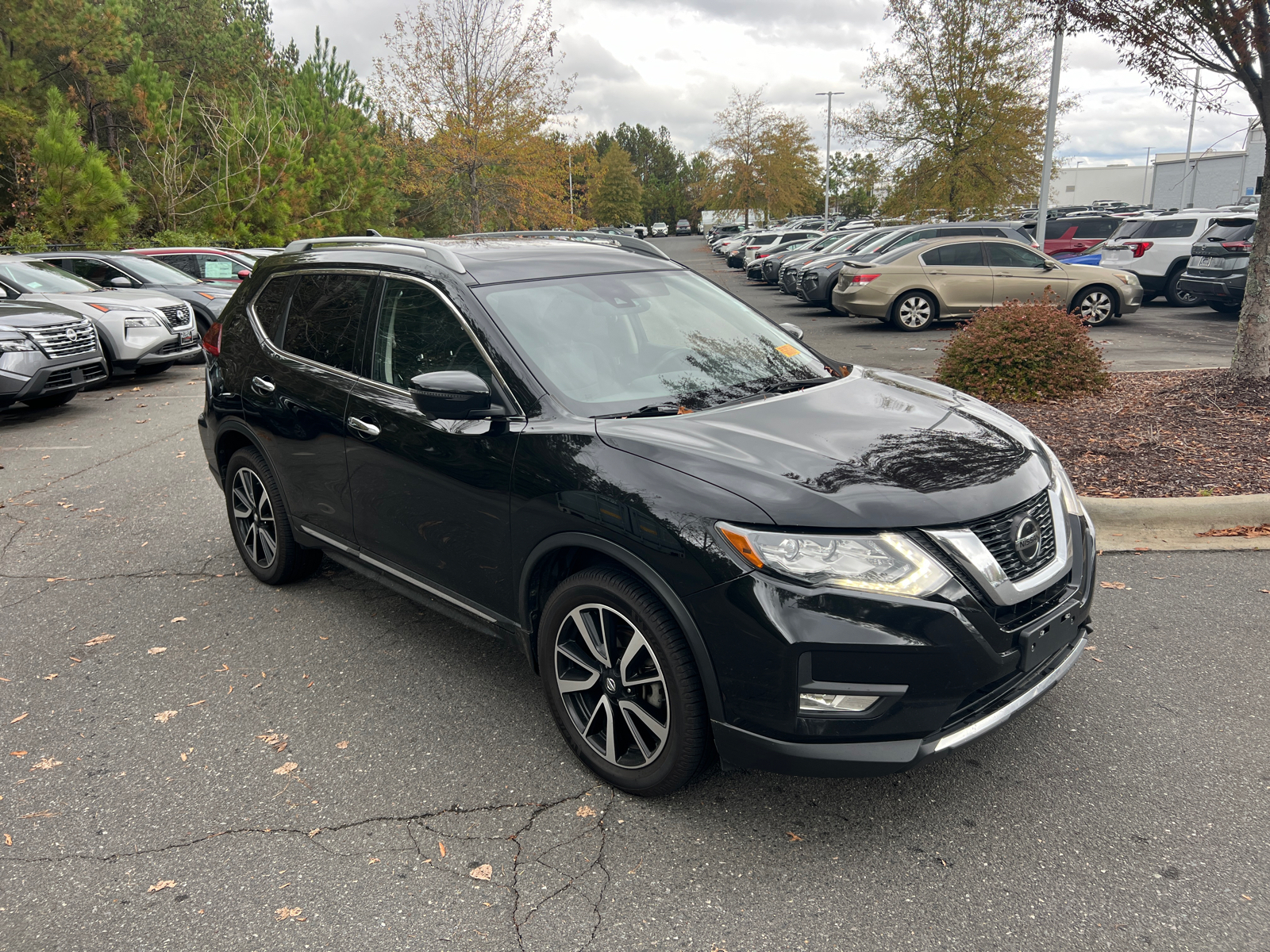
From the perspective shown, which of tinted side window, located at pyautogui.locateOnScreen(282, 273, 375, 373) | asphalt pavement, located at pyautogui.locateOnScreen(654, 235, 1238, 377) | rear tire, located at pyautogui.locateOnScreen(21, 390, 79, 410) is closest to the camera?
tinted side window, located at pyautogui.locateOnScreen(282, 273, 375, 373)

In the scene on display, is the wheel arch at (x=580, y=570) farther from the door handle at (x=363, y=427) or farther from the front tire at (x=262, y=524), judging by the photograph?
the front tire at (x=262, y=524)

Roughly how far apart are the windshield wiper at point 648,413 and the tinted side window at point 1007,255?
45.9 ft

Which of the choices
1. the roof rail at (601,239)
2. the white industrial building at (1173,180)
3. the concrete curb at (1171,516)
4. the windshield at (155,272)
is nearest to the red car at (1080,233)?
the concrete curb at (1171,516)

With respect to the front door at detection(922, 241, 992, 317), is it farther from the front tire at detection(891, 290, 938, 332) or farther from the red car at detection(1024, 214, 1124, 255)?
the red car at detection(1024, 214, 1124, 255)

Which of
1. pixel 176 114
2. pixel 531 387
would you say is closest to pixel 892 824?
pixel 531 387

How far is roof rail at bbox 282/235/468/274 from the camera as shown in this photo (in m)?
3.81

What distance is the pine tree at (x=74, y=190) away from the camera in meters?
19.0

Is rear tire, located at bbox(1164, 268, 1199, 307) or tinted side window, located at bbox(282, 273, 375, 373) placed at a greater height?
tinted side window, located at bbox(282, 273, 375, 373)

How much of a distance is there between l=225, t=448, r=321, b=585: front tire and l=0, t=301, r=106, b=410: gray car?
6016mm

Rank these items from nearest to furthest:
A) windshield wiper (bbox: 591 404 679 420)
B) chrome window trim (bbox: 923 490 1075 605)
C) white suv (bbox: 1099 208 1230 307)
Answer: chrome window trim (bbox: 923 490 1075 605), windshield wiper (bbox: 591 404 679 420), white suv (bbox: 1099 208 1230 307)

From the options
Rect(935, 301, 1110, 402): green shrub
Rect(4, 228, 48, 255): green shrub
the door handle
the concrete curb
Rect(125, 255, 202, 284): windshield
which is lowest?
the concrete curb

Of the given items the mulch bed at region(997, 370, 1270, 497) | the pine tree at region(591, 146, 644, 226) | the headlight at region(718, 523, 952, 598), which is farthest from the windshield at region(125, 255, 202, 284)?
the pine tree at region(591, 146, 644, 226)

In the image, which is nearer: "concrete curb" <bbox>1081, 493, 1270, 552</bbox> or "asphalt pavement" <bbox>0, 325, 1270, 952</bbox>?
"asphalt pavement" <bbox>0, 325, 1270, 952</bbox>

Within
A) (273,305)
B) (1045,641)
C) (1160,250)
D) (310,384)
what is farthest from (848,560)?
(1160,250)
